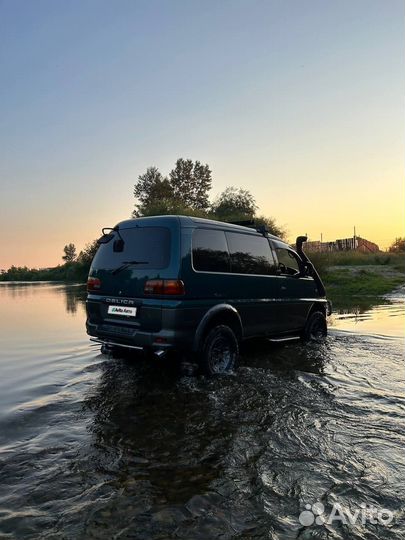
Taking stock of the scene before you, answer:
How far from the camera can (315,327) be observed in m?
9.12

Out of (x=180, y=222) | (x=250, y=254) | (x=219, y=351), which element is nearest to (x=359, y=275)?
(x=250, y=254)

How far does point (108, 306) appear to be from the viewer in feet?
20.1

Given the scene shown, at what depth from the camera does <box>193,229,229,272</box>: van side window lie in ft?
19.6

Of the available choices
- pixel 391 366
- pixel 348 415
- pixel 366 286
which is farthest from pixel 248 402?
pixel 366 286

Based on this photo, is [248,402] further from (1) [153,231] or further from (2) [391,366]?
(2) [391,366]

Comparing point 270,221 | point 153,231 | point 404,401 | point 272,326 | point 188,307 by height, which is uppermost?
point 270,221

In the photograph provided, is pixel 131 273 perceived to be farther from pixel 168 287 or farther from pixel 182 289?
pixel 182 289

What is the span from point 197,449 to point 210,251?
9.97 feet

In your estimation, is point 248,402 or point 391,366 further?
point 391,366

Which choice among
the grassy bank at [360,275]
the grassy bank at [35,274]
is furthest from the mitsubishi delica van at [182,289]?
the grassy bank at [35,274]

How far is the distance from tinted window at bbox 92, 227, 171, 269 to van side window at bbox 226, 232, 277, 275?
4.26 ft

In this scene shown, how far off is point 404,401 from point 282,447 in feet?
6.96

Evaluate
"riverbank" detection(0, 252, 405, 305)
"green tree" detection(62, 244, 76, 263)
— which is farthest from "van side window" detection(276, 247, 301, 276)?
"green tree" detection(62, 244, 76, 263)

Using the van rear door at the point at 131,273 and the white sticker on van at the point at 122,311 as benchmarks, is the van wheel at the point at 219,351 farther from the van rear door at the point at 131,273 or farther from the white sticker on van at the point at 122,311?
the white sticker on van at the point at 122,311
